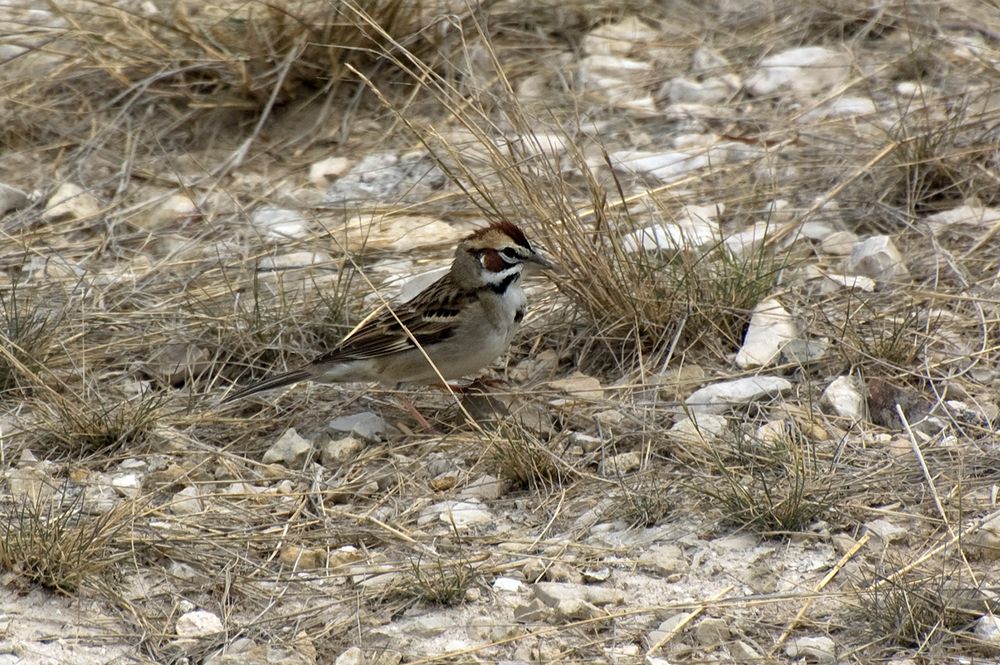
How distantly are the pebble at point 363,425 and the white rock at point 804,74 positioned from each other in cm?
344

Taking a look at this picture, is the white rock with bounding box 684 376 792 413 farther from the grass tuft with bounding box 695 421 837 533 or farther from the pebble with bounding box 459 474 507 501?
the pebble with bounding box 459 474 507 501

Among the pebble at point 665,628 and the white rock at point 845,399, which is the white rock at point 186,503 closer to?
the pebble at point 665,628

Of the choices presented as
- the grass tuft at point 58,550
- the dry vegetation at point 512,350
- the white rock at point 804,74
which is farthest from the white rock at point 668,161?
the grass tuft at point 58,550

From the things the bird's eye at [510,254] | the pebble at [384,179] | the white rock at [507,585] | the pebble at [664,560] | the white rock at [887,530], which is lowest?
the pebble at [664,560]

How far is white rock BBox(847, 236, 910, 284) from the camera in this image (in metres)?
5.95

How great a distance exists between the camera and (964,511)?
168 inches

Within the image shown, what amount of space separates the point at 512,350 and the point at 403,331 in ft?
2.15

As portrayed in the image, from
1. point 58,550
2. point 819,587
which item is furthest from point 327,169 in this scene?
point 819,587

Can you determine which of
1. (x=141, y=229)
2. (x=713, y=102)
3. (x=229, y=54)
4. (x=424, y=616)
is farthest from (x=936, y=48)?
(x=424, y=616)

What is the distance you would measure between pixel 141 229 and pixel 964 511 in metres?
4.49

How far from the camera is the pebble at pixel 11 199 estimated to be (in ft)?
23.6

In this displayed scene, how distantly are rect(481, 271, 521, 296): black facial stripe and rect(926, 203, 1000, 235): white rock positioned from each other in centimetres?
206

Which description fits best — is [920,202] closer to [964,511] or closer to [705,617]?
[964,511]

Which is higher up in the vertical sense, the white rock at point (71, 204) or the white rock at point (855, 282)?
the white rock at point (71, 204)
